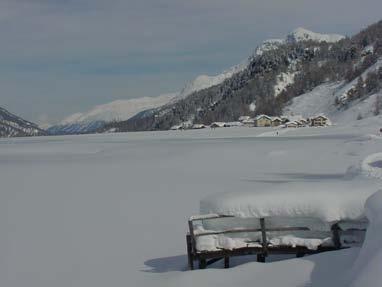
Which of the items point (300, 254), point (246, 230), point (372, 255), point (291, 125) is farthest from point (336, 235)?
point (291, 125)

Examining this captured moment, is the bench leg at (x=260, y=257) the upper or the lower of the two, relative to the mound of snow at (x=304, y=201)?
lower

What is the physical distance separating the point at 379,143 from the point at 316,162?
12.9 m

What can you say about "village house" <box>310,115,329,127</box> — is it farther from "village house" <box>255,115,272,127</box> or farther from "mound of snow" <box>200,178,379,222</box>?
"mound of snow" <box>200,178,379,222</box>

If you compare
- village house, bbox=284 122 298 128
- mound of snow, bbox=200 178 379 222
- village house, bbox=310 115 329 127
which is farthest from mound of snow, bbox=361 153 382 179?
village house, bbox=310 115 329 127

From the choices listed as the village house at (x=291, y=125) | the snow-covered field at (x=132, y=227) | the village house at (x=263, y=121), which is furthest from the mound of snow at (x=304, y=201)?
the village house at (x=263, y=121)

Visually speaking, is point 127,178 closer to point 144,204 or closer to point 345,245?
point 144,204

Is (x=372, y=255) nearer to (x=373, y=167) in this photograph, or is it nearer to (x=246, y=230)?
(x=246, y=230)

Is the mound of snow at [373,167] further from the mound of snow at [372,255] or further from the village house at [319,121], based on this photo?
the village house at [319,121]

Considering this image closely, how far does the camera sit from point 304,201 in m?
10.4

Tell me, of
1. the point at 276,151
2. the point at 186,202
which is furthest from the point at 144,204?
the point at 276,151

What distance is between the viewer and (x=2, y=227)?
17.9 metres

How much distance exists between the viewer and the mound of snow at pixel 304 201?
10.2 metres

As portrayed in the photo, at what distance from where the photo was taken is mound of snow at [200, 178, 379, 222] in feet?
33.3

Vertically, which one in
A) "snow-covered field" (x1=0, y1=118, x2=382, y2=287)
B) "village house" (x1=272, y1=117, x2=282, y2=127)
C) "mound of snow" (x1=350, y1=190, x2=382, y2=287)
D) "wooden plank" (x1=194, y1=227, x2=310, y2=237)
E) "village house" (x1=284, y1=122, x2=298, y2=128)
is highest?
"village house" (x1=272, y1=117, x2=282, y2=127)
